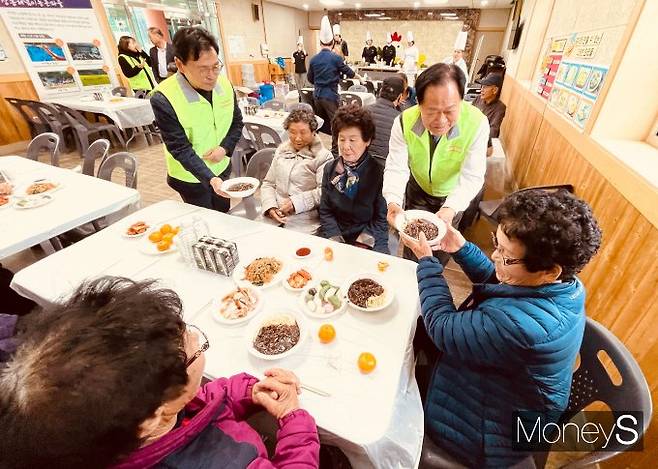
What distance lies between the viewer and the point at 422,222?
138 centimetres

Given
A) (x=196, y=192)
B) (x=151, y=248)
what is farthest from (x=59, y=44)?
(x=151, y=248)

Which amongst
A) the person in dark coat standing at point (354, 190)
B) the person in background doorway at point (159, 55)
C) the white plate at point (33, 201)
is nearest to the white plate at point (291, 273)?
the person in dark coat standing at point (354, 190)

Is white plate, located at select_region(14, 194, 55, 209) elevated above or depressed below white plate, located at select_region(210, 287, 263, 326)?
above

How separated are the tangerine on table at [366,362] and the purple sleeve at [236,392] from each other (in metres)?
0.32

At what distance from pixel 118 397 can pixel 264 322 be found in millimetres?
594

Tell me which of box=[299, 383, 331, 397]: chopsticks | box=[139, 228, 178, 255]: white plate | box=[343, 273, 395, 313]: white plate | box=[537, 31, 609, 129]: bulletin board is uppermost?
box=[537, 31, 609, 129]: bulletin board

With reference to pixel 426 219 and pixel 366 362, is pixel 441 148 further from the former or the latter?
pixel 366 362

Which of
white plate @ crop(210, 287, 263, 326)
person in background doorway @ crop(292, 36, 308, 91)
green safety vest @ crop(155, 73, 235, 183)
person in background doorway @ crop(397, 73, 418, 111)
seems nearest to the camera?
white plate @ crop(210, 287, 263, 326)

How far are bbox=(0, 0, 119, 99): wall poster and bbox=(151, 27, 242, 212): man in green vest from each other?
599cm

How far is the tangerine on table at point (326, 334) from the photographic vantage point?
1029mm

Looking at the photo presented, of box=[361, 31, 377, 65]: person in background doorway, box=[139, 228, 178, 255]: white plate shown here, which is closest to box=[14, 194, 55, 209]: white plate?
box=[139, 228, 178, 255]: white plate

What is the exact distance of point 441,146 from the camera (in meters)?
1.75

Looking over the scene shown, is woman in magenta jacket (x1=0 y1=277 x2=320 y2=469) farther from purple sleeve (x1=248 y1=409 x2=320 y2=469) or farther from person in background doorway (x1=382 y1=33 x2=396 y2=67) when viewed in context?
person in background doorway (x1=382 y1=33 x2=396 y2=67)

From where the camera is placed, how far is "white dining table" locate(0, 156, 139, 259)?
5.36ft
